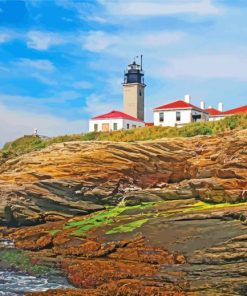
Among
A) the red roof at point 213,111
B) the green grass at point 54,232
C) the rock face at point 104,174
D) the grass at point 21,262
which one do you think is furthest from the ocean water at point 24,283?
the red roof at point 213,111

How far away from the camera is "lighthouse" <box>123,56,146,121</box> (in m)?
73.0

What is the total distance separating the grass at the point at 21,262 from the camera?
25.3 metres

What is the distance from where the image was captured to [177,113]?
203ft

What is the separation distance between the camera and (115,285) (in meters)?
20.5

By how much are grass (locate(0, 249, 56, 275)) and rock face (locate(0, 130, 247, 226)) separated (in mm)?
6536

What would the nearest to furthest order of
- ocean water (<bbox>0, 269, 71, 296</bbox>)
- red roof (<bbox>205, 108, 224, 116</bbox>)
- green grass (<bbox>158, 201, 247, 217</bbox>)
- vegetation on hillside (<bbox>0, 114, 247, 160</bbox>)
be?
ocean water (<bbox>0, 269, 71, 296</bbox>) → green grass (<bbox>158, 201, 247, 217</bbox>) → vegetation on hillside (<bbox>0, 114, 247, 160</bbox>) → red roof (<bbox>205, 108, 224, 116</bbox>)

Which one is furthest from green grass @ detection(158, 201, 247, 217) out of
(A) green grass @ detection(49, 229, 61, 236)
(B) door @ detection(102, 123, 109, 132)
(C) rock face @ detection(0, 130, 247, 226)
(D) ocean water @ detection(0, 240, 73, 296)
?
(B) door @ detection(102, 123, 109, 132)

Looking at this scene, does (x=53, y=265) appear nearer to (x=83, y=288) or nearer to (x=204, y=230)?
(x=83, y=288)

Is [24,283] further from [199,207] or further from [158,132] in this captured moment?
[158,132]

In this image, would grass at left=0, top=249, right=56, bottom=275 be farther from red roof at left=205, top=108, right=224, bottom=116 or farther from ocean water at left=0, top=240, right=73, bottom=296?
red roof at left=205, top=108, right=224, bottom=116

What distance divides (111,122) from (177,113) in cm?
824

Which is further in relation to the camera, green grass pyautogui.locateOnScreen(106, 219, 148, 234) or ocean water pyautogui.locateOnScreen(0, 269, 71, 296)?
green grass pyautogui.locateOnScreen(106, 219, 148, 234)

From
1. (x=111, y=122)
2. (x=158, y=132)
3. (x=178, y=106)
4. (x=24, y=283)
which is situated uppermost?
(x=178, y=106)

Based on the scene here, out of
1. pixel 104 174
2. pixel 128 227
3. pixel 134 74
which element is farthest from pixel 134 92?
pixel 128 227
